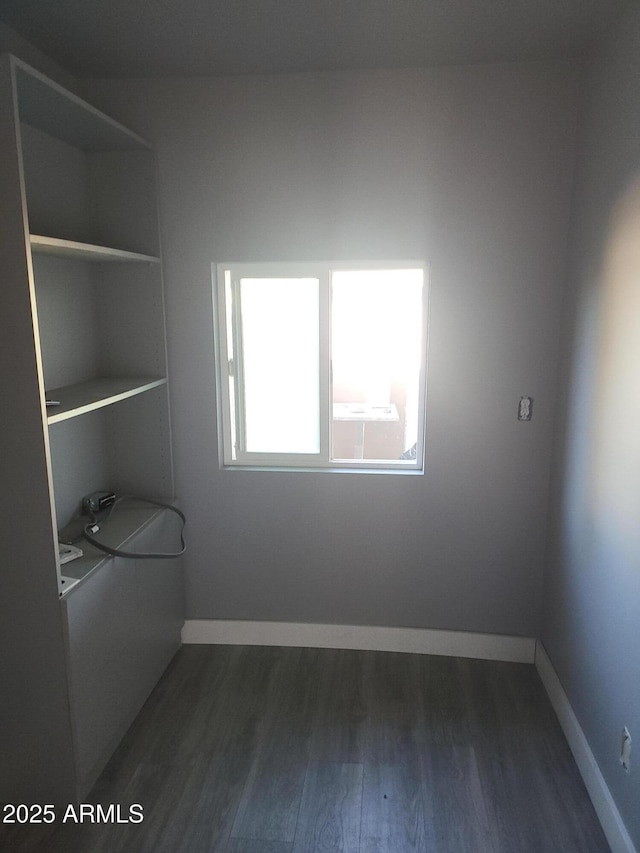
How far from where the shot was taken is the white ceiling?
1.84 meters

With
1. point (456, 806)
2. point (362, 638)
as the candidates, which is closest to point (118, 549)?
point (362, 638)

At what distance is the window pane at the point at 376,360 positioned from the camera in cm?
267

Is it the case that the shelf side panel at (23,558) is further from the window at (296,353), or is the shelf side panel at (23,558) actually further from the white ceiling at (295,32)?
the window at (296,353)

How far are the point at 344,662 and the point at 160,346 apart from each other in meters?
1.74

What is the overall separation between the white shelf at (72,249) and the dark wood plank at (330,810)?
6.61ft

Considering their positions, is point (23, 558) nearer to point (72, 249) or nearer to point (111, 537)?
point (111, 537)

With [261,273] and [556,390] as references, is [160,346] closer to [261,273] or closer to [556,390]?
[261,273]

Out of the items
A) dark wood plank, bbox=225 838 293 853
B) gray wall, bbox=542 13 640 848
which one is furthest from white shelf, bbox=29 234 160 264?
dark wood plank, bbox=225 838 293 853

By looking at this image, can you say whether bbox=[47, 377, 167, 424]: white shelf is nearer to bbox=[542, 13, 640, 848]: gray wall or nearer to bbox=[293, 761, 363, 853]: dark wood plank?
bbox=[293, 761, 363, 853]: dark wood plank

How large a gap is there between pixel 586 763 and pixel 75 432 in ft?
7.71

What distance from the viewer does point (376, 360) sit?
12.7 feet

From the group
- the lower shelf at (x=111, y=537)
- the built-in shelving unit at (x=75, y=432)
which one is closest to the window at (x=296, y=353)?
the built-in shelving unit at (x=75, y=432)

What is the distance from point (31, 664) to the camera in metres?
1.83

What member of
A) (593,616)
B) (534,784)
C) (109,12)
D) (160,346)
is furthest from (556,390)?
(109,12)
